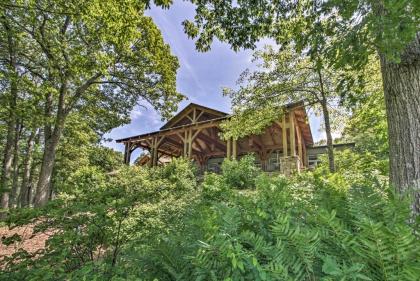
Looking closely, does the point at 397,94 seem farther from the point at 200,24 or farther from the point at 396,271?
the point at 200,24

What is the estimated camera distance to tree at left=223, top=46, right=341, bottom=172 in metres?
8.59

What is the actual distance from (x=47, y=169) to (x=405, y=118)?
39.3 feet

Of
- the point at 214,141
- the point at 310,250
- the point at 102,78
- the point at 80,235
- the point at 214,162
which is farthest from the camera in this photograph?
the point at 214,162

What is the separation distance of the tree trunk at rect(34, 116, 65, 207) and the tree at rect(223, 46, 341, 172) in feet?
24.9

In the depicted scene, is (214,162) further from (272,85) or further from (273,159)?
(272,85)

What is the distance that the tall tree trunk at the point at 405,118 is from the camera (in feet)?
8.43

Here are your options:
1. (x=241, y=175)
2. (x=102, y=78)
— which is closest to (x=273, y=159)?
(x=241, y=175)

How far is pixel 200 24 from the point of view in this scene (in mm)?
4961

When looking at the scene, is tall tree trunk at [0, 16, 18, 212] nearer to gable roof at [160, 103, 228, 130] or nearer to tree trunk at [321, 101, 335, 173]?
tree trunk at [321, 101, 335, 173]

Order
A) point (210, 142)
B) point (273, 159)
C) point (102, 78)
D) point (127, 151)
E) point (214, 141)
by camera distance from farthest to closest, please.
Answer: point (210, 142), point (214, 141), point (127, 151), point (273, 159), point (102, 78)

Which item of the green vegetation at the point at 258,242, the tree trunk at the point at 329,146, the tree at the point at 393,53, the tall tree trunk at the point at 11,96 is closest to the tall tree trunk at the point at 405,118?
the tree at the point at 393,53

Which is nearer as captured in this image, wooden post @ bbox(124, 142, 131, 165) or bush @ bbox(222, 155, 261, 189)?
bush @ bbox(222, 155, 261, 189)

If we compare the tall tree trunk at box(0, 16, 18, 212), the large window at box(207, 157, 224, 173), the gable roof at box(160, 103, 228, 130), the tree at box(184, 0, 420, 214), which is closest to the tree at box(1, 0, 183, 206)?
the tall tree trunk at box(0, 16, 18, 212)

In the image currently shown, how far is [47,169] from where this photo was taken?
10.8 meters
